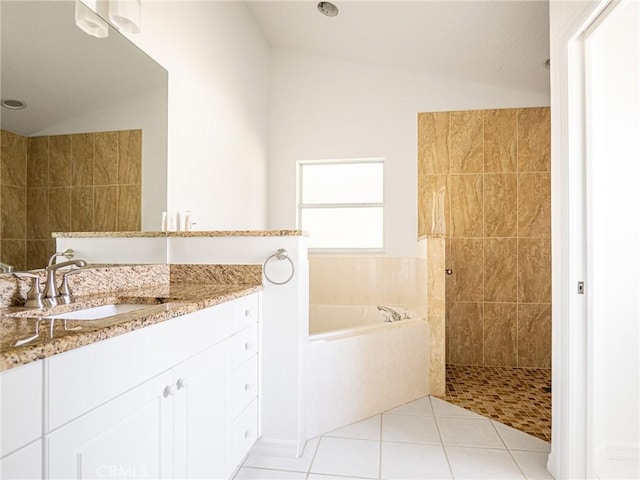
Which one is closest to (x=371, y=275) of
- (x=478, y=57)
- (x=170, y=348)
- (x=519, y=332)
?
(x=519, y=332)

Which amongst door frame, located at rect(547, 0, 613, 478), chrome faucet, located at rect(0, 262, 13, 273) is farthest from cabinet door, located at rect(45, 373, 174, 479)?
door frame, located at rect(547, 0, 613, 478)

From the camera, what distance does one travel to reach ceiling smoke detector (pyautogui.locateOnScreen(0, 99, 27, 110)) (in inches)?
45.9

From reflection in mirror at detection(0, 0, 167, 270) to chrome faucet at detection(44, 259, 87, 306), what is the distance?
76 millimetres

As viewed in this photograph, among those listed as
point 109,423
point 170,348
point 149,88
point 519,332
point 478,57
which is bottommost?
point 519,332

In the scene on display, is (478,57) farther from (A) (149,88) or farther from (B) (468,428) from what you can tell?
(B) (468,428)

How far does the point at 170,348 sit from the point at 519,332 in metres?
3.35

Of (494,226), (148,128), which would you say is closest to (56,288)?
(148,128)

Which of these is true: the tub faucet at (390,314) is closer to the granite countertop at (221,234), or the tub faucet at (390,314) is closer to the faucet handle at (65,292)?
the granite countertop at (221,234)

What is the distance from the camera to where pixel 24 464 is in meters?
0.67

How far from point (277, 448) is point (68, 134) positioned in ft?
5.56

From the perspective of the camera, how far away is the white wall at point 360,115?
143 inches

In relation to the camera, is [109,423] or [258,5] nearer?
[109,423]

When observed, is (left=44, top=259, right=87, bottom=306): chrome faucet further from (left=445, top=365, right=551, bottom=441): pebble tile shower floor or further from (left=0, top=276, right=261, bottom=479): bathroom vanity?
(left=445, top=365, right=551, bottom=441): pebble tile shower floor

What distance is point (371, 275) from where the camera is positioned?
11.9 feet
